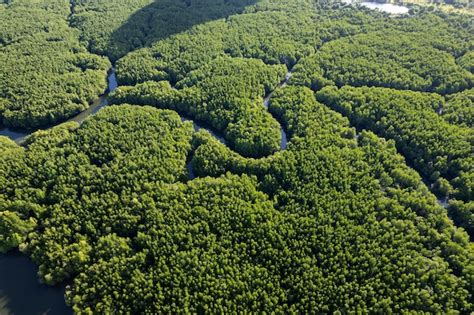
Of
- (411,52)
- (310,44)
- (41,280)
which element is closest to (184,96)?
(310,44)

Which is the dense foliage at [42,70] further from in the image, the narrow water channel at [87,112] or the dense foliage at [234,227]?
the dense foliage at [234,227]

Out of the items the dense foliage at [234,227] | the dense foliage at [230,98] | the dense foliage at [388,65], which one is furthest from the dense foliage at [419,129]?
the dense foliage at [230,98]

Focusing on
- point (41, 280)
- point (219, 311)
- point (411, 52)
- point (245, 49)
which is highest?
point (411, 52)

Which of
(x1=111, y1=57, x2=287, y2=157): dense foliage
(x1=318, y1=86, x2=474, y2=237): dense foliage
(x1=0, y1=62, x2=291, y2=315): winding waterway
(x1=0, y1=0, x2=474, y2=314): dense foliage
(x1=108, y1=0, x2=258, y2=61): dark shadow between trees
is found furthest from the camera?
(x1=108, y1=0, x2=258, y2=61): dark shadow between trees

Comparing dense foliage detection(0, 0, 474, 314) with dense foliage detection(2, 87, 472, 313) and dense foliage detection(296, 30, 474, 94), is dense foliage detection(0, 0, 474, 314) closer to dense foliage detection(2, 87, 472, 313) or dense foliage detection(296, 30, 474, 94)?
dense foliage detection(2, 87, 472, 313)

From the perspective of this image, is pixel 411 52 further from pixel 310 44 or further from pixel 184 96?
pixel 184 96

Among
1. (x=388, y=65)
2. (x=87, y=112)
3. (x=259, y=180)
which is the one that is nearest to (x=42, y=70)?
(x=87, y=112)

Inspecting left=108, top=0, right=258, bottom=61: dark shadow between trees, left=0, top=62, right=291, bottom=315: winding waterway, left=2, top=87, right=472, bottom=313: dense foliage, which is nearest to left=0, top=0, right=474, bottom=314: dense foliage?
left=2, top=87, right=472, bottom=313: dense foliage
